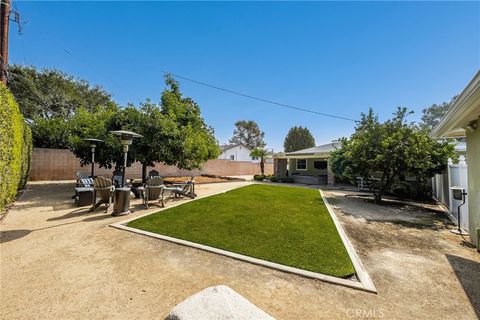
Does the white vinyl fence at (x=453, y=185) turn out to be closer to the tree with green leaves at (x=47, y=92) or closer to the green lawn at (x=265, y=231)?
the green lawn at (x=265, y=231)

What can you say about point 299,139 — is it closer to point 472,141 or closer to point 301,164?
point 301,164

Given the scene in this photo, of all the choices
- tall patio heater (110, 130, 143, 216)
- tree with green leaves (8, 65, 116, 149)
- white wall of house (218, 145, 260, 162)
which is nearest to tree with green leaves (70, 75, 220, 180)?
tall patio heater (110, 130, 143, 216)

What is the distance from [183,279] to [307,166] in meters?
19.1

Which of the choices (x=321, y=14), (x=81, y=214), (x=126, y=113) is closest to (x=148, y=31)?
(x=126, y=113)

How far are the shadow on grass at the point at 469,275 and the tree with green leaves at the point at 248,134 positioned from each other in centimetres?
4792

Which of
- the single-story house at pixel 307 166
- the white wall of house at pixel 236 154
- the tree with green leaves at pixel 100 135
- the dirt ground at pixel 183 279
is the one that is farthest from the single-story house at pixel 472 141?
the white wall of house at pixel 236 154

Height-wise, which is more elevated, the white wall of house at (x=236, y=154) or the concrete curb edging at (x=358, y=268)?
the white wall of house at (x=236, y=154)

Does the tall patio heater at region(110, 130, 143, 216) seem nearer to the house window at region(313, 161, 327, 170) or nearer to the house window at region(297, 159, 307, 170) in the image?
the house window at region(313, 161, 327, 170)

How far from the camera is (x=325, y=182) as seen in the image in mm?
17922

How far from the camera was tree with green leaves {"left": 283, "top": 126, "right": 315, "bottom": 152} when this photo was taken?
43.8 metres

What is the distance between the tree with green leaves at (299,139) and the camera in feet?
144

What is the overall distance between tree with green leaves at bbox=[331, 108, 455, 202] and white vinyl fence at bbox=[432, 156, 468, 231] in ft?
1.98

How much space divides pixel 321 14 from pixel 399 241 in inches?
413

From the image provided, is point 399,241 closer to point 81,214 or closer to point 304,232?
point 304,232
